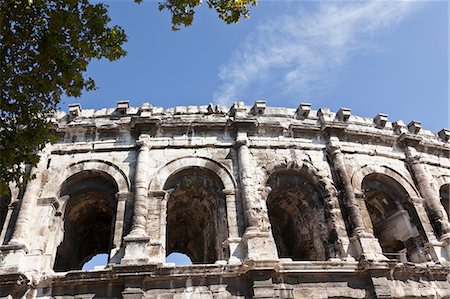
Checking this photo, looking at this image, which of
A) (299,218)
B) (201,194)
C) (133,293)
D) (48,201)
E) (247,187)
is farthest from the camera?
(299,218)

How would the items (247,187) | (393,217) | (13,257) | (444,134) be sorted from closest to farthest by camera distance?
(13,257), (247,187), (393,217), (444,134)

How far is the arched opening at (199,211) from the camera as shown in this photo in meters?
9.87

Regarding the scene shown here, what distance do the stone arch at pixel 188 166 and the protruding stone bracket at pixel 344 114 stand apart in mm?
4365

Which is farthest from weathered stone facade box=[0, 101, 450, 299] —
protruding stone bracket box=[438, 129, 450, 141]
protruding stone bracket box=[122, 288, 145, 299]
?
protruding stone bracket box=[438, 129, 450, 141]

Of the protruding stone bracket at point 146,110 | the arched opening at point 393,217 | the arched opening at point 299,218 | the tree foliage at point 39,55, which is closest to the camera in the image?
the tree foliage at point 39,55

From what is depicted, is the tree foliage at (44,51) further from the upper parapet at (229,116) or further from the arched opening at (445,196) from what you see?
the arched opening at (445,196)

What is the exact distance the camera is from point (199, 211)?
10961 mm

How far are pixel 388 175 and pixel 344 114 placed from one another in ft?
7.54

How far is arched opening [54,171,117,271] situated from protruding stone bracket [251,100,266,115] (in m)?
4.69

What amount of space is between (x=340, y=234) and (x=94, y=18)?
755 cm

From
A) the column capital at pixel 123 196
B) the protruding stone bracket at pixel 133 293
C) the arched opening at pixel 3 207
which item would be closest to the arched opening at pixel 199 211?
the column capital at pixel 123 196

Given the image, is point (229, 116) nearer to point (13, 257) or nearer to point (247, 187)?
point (247, 187)

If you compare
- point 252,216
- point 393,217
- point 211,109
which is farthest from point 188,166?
point 393,217

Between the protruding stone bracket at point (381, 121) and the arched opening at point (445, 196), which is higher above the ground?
the protruding stone bracket at point (381, 121)
